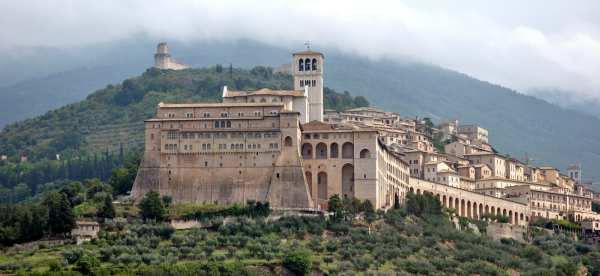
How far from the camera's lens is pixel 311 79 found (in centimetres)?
10162

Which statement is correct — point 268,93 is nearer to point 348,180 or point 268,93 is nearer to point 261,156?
point 261,156

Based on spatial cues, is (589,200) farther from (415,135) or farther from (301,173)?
(301,173)

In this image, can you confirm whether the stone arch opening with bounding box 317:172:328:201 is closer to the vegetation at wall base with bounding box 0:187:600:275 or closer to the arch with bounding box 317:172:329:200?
the arch with bounding box 317:172:329:200

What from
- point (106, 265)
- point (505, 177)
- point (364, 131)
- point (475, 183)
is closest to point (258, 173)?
point (364, 131)

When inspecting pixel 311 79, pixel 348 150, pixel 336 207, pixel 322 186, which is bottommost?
pixel 336 207

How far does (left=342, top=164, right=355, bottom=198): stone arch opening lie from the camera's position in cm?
8588

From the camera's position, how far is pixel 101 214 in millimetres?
79000

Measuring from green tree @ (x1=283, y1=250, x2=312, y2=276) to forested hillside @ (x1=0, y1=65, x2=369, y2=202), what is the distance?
57.1 meters

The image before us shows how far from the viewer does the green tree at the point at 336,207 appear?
82.3m

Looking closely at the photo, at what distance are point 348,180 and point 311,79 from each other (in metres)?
18.4

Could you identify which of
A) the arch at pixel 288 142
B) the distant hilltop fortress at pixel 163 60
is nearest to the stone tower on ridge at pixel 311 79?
the arch at pixel 288 142

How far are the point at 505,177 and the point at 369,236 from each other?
37.2 m

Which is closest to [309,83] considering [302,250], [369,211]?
[369,211]

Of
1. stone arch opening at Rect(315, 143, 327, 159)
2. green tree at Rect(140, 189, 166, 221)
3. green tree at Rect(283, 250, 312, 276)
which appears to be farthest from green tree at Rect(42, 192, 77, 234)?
stone arch opening at Rect(315, 143, 327, 159)
